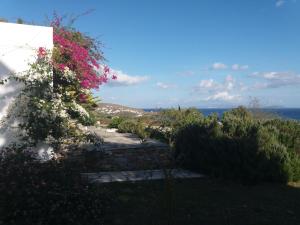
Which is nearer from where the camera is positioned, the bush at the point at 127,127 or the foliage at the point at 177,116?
the foliage at the point at 177,116

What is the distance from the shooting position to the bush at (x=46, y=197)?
4.89 meters

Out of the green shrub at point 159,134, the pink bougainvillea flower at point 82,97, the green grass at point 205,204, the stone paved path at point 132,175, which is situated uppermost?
the pink bougainvillea flower at point 82,97

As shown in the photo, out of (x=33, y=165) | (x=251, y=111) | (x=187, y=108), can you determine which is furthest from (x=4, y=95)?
(x=251, y=111)

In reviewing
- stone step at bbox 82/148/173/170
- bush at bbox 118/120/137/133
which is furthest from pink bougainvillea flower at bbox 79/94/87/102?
bush at bbox 118/120/137/133

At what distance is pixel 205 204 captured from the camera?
612cm

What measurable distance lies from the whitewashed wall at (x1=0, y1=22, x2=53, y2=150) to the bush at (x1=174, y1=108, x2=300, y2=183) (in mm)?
3482

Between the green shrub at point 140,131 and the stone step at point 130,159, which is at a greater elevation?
the green shrub at point 140,131

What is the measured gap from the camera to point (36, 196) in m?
5.02

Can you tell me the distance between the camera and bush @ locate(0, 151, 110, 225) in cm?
489

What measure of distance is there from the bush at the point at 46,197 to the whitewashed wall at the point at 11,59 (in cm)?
236

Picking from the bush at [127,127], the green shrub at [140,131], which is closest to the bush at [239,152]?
the green shrub at [140,131]

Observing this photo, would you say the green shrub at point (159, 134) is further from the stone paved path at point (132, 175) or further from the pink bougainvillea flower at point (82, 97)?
the stone paved path at point (132, 175)

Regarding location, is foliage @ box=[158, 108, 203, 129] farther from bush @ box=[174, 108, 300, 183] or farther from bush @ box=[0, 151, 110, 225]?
bush @ box=[0, 151, 110, 225]

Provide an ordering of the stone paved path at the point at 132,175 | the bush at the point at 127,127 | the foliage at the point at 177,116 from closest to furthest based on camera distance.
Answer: the stone paved path at the point at 132,175
the foliage at the point at 177,116
the bush at the point at 127,127
